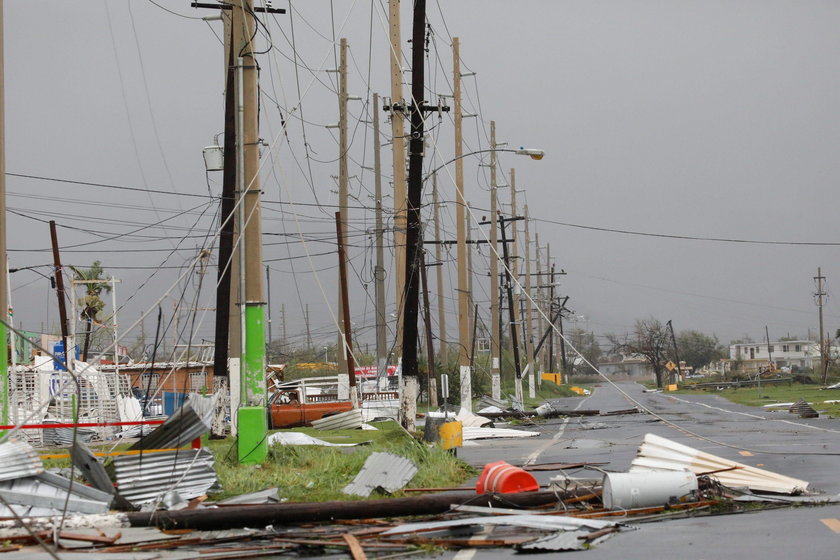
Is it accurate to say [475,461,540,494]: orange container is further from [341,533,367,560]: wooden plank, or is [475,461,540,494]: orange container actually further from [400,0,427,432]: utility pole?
[400,0,427,432]: utility pole

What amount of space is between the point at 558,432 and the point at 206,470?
20.6 m

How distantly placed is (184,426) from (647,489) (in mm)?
5045

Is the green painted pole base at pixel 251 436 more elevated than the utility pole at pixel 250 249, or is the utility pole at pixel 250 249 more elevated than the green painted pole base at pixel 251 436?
the utility pole at pixel 250 249

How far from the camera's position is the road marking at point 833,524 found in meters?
10.3

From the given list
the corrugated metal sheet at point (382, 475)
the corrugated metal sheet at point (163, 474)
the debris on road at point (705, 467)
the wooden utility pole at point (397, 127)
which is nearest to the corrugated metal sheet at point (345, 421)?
the wooden utility pole at point (397, 127)

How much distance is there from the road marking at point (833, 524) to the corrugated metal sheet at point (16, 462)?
821 cm

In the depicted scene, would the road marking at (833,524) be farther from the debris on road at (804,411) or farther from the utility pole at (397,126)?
the debris on road at (804,411)

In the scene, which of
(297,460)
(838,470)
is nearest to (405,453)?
(297,460)

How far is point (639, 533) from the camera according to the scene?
34.3ft

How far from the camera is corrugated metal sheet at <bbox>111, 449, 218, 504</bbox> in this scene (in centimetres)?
1254

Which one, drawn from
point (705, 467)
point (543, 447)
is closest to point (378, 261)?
point (543, 447)

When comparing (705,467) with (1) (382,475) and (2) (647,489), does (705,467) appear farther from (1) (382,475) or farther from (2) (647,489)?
(1) (382,475)

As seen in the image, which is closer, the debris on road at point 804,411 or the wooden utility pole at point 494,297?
the debris on road at point 804,411

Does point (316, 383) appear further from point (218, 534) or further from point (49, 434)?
point (218, 534)
